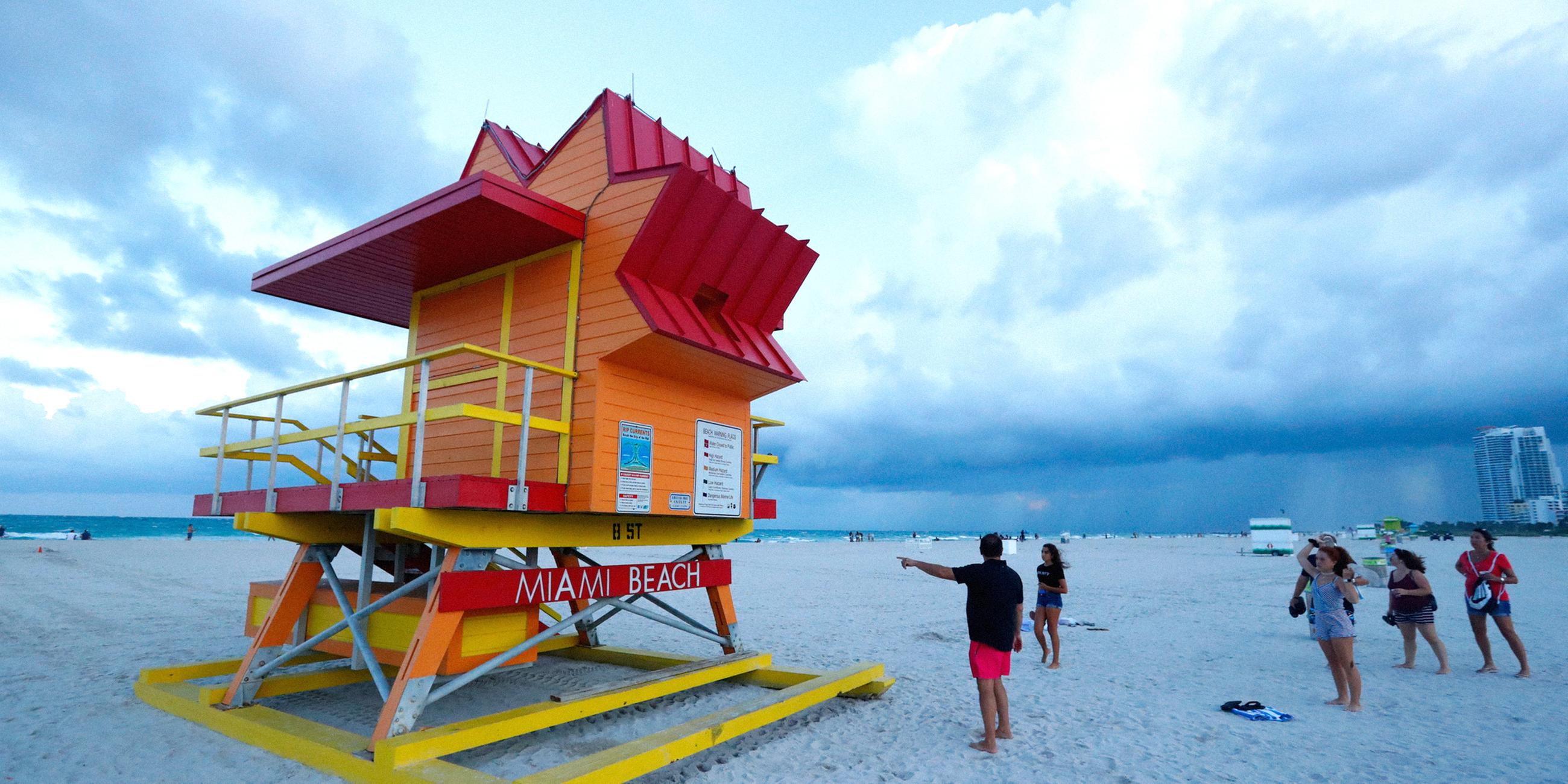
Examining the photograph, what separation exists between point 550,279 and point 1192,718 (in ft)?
27.5

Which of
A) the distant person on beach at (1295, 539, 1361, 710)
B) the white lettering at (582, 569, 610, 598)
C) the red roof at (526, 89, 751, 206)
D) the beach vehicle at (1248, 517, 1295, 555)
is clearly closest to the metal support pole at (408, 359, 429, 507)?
the white lettering at (582, 569, 610, 598)

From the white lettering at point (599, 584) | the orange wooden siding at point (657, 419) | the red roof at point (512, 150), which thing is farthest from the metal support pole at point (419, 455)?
the red roof at point (512, 150)

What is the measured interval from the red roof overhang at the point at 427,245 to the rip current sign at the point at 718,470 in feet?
8.71

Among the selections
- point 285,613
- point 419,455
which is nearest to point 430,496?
point 419,455

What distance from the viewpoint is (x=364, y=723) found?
7895 millimetres

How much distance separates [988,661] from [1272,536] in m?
46.9

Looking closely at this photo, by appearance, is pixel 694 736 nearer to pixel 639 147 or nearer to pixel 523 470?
pixel 523 470

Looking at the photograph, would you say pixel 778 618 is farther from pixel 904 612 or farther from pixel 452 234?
pixel 452 234

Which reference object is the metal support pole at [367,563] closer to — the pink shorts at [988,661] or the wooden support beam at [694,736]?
the wooden support beam at [694,736]

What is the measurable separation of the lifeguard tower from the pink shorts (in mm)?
1956

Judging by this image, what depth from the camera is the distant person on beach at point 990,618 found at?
6.71 metres

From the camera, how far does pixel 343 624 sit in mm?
7094

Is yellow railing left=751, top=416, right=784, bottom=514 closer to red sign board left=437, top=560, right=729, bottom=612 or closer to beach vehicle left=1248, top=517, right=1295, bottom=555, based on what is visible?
red sign board left=437, top=560, right=729, bottom=612

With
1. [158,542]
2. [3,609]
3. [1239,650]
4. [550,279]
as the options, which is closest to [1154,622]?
[1239,650]
